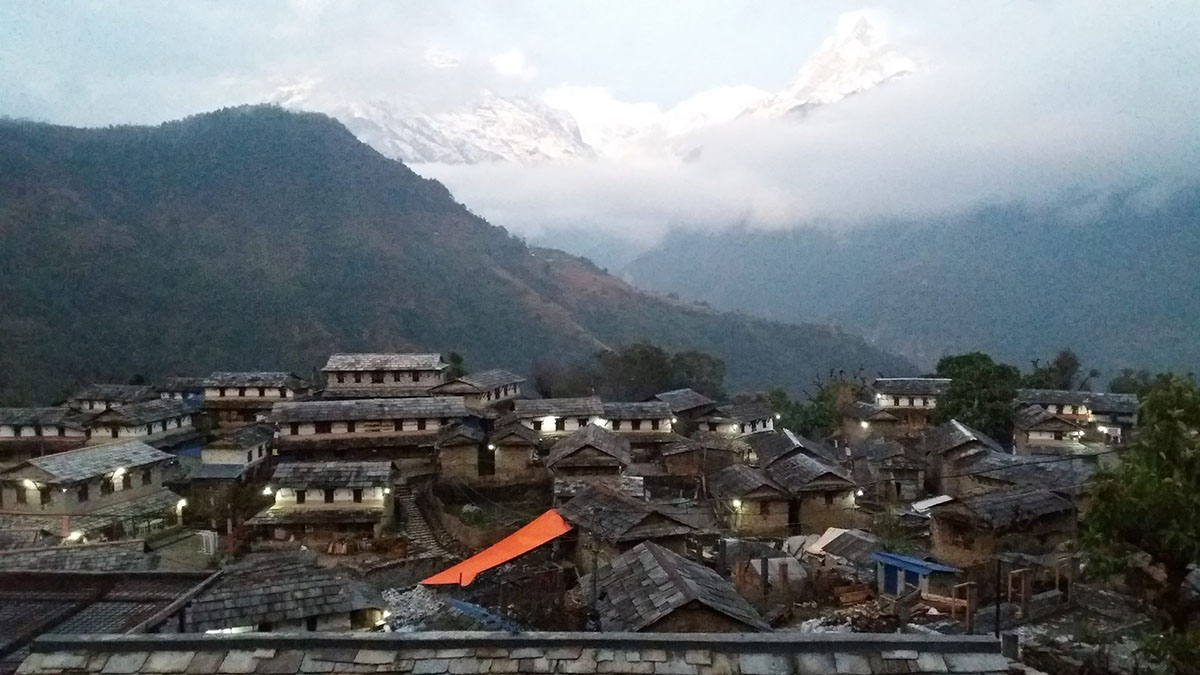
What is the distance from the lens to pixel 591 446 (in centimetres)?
3419

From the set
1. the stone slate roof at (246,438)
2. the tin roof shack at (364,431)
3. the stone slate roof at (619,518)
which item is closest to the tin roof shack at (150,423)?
the stone slate roof at (246,438)

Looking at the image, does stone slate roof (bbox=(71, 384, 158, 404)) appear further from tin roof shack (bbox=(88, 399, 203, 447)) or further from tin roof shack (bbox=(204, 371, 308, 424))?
tin roof shack (bbox=(204, 371, 308, 424))

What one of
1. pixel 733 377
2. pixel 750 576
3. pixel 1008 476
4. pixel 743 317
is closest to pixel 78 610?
pixel 750 576

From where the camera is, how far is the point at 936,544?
2703 cm

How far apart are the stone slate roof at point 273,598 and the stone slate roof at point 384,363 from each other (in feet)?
109

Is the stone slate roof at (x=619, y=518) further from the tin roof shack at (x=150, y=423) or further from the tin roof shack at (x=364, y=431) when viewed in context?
the tin roof shack at (x=150, y=423)

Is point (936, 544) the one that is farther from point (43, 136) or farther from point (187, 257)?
point (43, 136)

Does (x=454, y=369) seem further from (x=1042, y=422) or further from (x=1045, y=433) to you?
(x=1045, y=433)

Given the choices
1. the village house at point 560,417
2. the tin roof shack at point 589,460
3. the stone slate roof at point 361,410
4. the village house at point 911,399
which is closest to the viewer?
the tin roof shack at point 589,460

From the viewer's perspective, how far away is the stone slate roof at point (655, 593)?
14.0 meters

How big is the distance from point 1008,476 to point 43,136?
5529 inches

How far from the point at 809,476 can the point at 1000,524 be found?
341 inches

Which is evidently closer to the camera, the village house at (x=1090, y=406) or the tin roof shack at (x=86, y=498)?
the tin roof shack at (x=86, y=498)

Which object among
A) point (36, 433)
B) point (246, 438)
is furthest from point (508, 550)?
point (36, 433)
